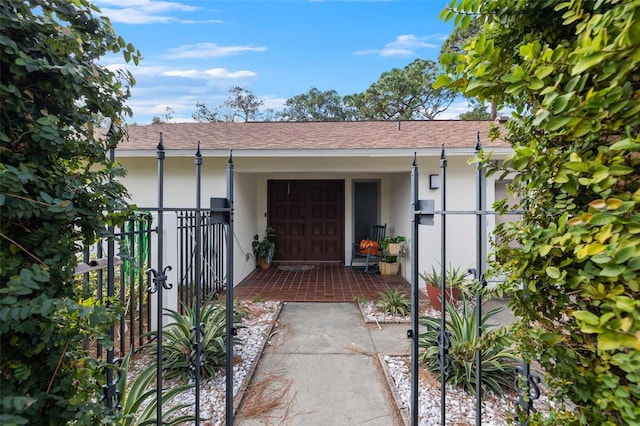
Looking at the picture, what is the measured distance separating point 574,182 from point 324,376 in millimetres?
2620

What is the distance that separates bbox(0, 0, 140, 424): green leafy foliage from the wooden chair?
21.5 feet

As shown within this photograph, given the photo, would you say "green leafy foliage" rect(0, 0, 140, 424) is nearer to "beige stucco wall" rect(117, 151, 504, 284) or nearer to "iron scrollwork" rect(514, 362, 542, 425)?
"iron scrollwork" rect(514, 362, 542, 425)

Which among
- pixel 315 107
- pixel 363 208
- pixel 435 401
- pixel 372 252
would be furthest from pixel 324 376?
pixel 315 107

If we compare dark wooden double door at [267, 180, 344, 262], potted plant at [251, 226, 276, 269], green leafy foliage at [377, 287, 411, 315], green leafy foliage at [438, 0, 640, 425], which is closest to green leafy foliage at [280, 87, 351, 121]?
dark wooden double door at [267, 180, 344, 262]

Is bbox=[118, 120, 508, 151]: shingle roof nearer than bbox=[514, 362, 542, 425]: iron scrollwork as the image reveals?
No

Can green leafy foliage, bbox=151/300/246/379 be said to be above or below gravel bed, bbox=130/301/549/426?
above

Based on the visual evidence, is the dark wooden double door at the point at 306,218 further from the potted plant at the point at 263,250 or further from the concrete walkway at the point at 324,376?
the concrete walkway at the point at 324,376

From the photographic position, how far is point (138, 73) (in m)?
1.19

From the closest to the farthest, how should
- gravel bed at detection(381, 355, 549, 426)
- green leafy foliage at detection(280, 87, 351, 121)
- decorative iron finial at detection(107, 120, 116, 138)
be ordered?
decorative iron finial at detection(107, 120, 116, 138) < gravel bed at detection(381, 355, 549, 426) < green leafy foliage at detection(280, 87, 351, 121)

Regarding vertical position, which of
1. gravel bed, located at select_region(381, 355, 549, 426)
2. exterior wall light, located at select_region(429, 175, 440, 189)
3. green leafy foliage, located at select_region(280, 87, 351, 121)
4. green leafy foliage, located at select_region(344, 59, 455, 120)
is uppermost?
green leafy foliage, located at select_region(280, 87, 351, 121)

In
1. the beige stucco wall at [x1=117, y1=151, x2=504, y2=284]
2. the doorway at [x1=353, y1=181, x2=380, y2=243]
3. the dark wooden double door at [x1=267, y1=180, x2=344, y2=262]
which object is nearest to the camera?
the beige stucco wall at [x1=117, y1=151, x2=504, y2=284]

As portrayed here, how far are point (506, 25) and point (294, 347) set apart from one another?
3305mm

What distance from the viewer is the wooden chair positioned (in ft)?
23.9

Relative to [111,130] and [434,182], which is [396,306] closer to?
[434,182]
